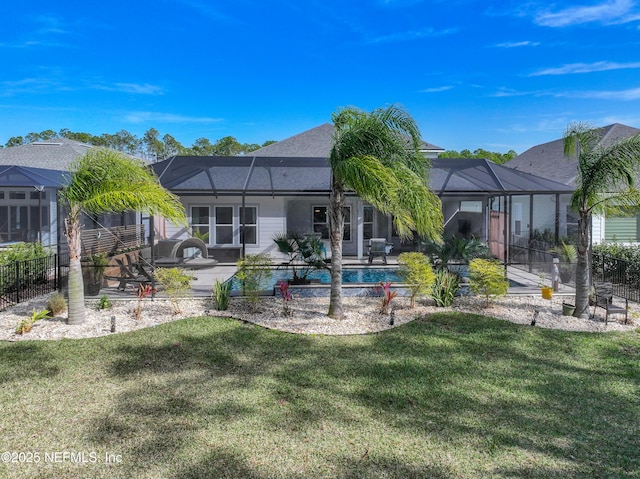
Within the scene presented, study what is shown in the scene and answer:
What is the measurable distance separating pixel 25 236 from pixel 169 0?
38.2 ft

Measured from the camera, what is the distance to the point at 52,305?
8820 millimetres

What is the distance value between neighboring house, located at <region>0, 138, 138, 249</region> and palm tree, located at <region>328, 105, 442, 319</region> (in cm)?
1047

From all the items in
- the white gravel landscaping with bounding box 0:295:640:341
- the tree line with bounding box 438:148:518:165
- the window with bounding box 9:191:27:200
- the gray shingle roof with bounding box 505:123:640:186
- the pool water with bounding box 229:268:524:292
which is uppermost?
the tree line with bounding box 438:148:518:165

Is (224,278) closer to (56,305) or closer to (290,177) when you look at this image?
(290,177)

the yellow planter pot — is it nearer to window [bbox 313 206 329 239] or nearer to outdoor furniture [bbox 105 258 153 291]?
outdoor furniture [bbox 105 258 153 291]

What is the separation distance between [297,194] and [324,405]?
962 centimetres

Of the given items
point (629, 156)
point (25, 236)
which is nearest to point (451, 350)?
point (629, 156)

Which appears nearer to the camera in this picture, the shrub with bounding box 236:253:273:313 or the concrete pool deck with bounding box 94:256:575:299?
the shrub with bounding box 236:253:273:313

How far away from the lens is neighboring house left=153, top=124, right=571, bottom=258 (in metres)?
13.3

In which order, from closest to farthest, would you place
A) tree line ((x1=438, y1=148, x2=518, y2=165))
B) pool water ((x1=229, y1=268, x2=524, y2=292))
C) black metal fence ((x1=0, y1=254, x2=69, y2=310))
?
1. black metal fence ((x1=0, y1=254, x2=69, y2=310))
2. pool water ((x1=229, y1=268, x2=524, y2=292))
3. tree line ((x1=438, y1=148, x2=518, y2=165))

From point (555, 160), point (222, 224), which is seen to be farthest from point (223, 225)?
point (555, 160)

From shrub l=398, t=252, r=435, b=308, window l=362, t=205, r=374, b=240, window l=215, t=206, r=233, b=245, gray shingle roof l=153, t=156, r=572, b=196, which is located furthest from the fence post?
window l=362, t=205, r=374, b=240

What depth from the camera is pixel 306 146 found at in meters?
22.2

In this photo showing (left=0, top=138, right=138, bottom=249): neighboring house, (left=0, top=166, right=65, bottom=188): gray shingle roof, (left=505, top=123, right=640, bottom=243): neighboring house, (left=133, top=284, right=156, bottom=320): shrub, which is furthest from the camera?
(left=505, top=123, right=640, bottom=243): neighboring house
